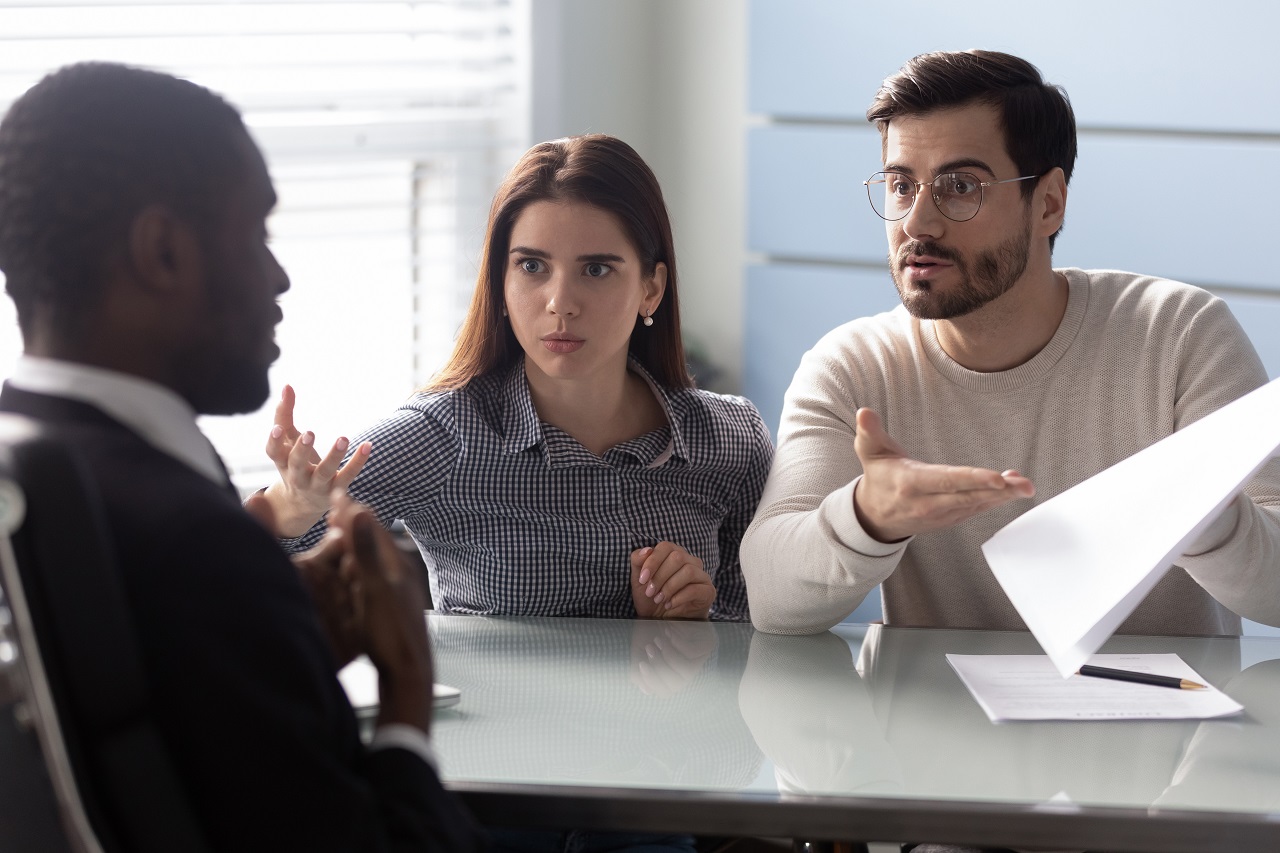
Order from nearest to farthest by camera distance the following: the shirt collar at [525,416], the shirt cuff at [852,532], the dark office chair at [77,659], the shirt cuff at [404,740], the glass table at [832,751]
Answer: the dark office chair at [77,659] < the shirt cuff at [404,740] < the glass table at [832,751] < the shirt cuff at [852,532] < the shirt collar at [525,416]

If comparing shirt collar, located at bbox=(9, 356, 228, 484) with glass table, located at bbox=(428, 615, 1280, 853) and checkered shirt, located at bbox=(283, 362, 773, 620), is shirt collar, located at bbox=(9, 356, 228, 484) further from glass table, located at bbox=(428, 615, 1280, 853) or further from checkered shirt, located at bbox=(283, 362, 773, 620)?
checkered shirt, located at bbox=(283, 362, 773, 620)

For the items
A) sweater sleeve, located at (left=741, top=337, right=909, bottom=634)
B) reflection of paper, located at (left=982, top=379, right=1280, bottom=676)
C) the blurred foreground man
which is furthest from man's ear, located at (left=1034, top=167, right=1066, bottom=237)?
the blurred foreground man

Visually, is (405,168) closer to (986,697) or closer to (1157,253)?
(1157,253)

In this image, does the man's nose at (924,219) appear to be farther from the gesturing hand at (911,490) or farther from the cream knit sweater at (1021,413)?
the gesturing hand at (911,490)

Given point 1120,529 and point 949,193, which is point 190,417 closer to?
point 1120,529

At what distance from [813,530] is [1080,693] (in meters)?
0.37

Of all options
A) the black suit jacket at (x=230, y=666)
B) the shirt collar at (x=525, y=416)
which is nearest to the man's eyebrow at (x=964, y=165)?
the shirt collar at (x=525, y=416)

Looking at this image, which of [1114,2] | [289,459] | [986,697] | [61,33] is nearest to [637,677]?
[986,697]

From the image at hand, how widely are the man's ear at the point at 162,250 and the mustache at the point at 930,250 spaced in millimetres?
1229

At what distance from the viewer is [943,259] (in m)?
1.91

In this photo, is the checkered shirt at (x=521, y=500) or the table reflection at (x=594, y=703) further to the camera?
the checkered shirt at (x=521, y=500)

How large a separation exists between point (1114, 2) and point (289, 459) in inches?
89.1

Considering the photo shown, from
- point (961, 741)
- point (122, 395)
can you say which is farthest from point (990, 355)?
point (122, 395)

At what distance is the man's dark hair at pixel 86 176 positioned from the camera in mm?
867
